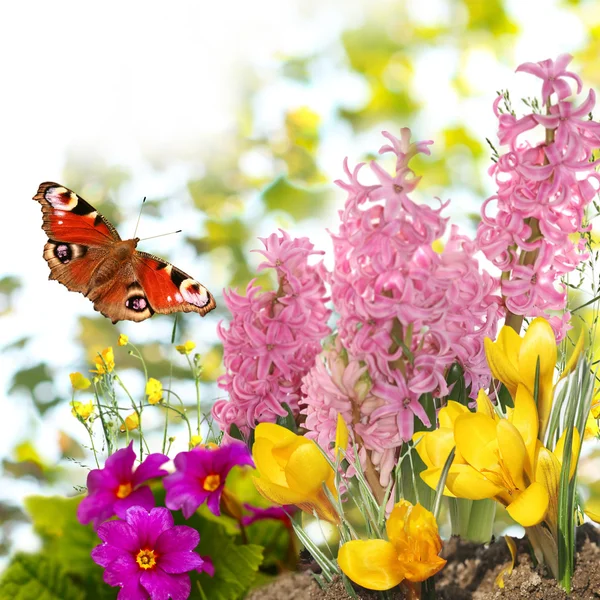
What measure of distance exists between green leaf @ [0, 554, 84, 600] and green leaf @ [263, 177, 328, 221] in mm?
776

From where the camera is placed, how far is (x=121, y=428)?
83 centimetres

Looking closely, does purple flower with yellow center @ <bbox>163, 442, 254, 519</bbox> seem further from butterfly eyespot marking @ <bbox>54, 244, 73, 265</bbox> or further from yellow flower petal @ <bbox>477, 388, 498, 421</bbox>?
butterfly eyespot marking @ <bbox>54, 244, 73, 265</bbox>

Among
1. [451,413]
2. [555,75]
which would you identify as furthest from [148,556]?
[555,75]

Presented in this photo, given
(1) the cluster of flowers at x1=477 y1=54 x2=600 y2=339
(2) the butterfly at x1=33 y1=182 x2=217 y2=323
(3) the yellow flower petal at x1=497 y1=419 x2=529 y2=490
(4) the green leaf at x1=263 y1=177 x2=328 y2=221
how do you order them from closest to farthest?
(3) the yellow flower petal at x1=497 y1=419 x2=529 y2=490, (1) the cluster of flowers at x1=477 y1=54 x2=600 y2=339, (2) the butterfly at x1=33 y1=182 x2=217 y2=323, (4) the green leaf at x1=263 y1=177 x2=328 y2=221

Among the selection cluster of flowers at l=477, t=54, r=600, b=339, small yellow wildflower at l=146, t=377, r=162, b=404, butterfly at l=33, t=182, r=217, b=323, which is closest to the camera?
cluster of flowers at l=477, t=54, r=600, b=339

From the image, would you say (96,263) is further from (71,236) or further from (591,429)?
(591,429)

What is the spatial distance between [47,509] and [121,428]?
149 millimetres

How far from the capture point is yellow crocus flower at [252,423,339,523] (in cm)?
53

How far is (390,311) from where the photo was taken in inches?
22.2

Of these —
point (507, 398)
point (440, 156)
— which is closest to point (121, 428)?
point (507, 398)

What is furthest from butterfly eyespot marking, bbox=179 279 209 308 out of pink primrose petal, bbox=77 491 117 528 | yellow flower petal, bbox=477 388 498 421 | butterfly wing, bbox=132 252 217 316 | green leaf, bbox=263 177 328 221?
green leaf, bbox=263 177 328 221

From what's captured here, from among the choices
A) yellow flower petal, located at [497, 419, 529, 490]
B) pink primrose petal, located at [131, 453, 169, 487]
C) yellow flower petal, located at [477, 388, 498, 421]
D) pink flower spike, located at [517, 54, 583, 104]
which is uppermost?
pink flower spike, located at [517, 54, 583, 104]

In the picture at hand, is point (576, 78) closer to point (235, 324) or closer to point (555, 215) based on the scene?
point (555, 215)

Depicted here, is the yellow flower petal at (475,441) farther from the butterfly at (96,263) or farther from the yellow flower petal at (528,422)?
the butterfly at (96,263)
